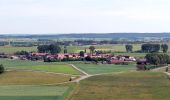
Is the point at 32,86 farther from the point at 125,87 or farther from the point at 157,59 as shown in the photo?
the point at 157,59

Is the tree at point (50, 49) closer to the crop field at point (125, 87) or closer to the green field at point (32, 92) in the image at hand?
the crop field at point (125, 87)

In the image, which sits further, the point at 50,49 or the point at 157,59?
the point at 50,49

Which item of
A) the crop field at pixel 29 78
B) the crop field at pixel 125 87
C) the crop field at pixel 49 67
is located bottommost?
the crop field at pixel 49 67

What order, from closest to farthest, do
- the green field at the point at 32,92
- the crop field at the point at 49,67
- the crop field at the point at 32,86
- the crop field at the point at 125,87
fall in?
the green field at the point at 32,92 < the crop field at the point at 125,87 < the crop field at the point at 32,86 < the crop field at the point at 49,67

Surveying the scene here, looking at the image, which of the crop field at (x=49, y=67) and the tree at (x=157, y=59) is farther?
the tree at (x=157, y=59)

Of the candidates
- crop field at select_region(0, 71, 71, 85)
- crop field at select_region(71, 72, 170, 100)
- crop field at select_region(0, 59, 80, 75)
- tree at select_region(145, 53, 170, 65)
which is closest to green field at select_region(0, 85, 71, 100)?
crop field at select_region(71, 72, 170, 100)

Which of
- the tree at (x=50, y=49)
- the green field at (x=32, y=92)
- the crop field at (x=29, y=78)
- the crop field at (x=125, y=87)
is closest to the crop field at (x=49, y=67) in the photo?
the crop field at (x=29, y=78)

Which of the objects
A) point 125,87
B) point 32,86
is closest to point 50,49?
point 32,86

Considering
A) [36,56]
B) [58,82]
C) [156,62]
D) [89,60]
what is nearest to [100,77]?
[58,82]

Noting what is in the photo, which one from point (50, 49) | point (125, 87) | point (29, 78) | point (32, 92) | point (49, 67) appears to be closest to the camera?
point (32, 92)

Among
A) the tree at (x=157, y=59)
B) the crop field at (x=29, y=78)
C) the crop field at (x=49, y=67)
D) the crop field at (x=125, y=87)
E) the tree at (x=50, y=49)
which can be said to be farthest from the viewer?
the tree at (x=50, y=49)
